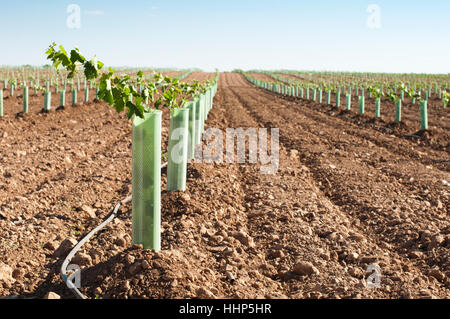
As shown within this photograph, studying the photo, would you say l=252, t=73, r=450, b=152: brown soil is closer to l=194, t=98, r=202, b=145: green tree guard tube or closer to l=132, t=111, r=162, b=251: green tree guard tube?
l=194, t=98, r=202, b=145: green tree guard tube

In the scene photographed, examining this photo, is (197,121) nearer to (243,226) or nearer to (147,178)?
(243,226)

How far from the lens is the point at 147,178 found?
3.53 m

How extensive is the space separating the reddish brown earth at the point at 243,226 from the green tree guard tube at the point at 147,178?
0.21 metres

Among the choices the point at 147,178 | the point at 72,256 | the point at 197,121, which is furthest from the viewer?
the point at 197,121

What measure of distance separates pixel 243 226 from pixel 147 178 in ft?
5.23

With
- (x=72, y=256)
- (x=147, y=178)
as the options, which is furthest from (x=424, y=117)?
(x=72, y=256)

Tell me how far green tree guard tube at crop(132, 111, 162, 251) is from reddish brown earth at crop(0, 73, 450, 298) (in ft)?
0.69

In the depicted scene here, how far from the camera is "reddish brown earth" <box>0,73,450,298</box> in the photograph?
11.1 feet

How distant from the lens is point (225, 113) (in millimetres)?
16344

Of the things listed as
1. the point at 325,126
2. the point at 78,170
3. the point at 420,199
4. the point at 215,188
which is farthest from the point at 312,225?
the point at 325,126

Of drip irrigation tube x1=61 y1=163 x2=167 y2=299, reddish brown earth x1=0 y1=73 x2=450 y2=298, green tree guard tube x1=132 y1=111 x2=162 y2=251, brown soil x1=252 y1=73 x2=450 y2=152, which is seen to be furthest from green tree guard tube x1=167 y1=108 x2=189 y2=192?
brown soil x1=252 y1=73 x2=450 y2=152

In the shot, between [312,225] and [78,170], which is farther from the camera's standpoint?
[78,170]
